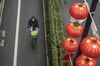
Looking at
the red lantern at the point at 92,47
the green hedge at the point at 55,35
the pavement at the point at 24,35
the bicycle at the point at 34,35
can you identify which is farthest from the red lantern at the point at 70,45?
the bicycle at the point at 34,35

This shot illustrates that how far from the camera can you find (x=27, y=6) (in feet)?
39.7

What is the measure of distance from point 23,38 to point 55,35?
6.96 feet

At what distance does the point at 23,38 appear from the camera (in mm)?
10055

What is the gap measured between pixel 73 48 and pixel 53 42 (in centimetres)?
458

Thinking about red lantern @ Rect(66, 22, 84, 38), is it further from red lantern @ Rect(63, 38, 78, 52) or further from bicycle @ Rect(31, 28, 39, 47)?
bicycle @ Rect(31, 28, 39, 47)

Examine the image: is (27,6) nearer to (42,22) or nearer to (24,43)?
(42,22)

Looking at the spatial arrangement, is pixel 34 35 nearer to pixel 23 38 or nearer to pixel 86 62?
pixel 23 38

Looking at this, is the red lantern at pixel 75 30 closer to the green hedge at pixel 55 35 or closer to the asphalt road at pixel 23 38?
the green hedge at pixel 55 35

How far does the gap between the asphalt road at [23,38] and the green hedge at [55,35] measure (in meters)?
0.64

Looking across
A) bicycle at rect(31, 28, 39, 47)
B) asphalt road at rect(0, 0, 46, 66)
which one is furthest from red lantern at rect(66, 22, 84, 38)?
asphalt road at rect(0, 0, 46, 66)

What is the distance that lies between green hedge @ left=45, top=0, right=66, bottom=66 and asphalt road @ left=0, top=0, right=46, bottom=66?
64cm

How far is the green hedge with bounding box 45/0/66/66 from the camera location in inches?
304

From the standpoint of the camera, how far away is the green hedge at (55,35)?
7.73 metres

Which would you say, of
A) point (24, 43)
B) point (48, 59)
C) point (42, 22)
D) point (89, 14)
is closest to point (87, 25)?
point (89, 14)
